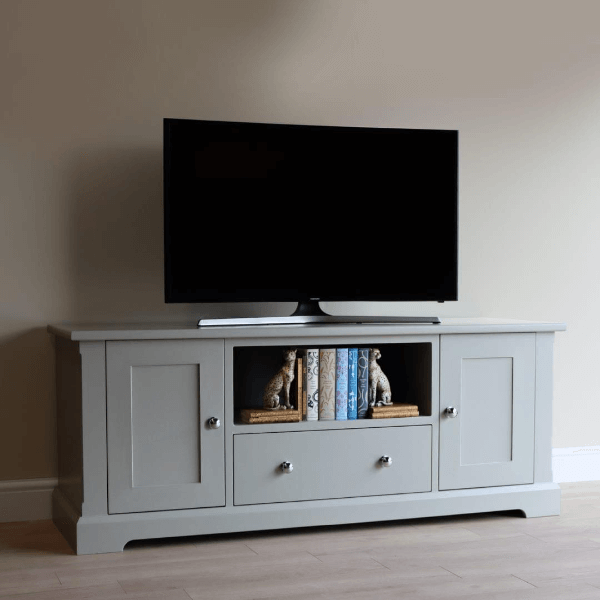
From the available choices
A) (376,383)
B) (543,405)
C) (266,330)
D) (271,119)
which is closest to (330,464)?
(376,383)

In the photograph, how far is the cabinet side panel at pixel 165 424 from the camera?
254cm

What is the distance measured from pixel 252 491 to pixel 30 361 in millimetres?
869

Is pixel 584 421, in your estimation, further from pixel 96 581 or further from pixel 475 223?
pixel 96 581

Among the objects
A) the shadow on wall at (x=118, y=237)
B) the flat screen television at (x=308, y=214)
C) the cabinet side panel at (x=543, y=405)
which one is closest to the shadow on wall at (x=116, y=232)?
the shadow on wall at (x=118, y=237)

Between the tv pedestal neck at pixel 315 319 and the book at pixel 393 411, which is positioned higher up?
the tv pedestal neck at pixel 315 319

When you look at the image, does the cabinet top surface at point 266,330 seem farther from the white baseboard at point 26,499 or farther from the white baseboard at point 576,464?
the white baseboard at point 576,464

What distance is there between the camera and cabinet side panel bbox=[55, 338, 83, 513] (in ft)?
8.35

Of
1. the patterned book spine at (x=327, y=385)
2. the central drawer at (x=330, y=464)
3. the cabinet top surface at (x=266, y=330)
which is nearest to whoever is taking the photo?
the cabinet top surface at (x=266, y=330)

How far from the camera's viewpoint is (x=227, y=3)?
3070 mm

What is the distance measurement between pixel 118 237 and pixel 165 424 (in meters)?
0.73

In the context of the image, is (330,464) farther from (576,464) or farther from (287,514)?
(576,464)

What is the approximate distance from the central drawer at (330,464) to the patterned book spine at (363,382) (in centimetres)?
7

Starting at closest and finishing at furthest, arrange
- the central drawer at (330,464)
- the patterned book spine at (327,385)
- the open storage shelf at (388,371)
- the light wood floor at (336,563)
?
the light wood floor at (336,563)
the central drawer at (330,464)
the patterned book spine at (327,385)
the open storage shelf at (388,371)

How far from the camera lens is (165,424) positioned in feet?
8.41
